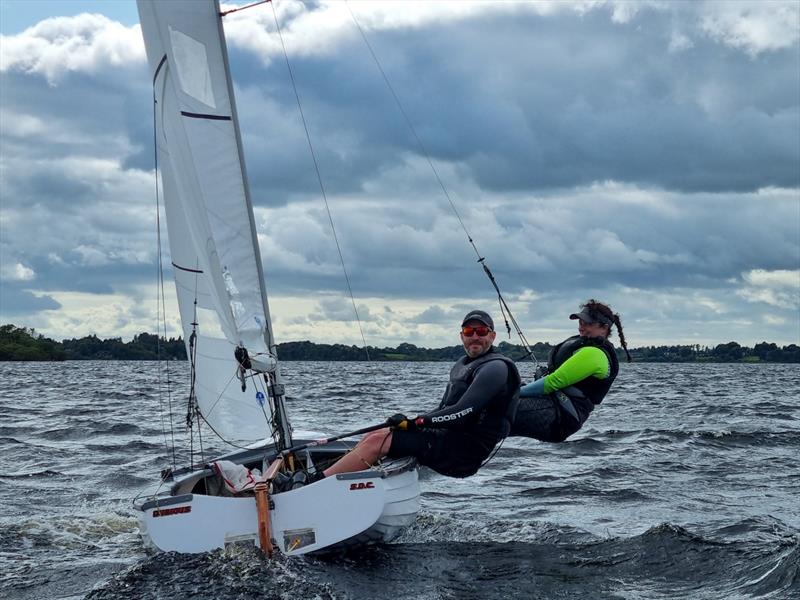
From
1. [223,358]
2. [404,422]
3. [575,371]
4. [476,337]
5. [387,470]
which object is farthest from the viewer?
[223,358]

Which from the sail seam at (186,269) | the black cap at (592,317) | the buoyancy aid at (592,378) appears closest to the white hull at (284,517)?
the buoyancy aid at (592,378)

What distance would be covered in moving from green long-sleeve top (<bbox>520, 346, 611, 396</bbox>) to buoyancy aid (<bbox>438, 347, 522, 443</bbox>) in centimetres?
50

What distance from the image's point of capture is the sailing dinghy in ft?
Answer: 22.1

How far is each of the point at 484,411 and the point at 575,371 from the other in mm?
972

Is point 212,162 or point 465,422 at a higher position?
point 212,162

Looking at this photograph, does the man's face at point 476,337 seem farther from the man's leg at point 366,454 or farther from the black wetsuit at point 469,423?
the man's leg at point 366,454

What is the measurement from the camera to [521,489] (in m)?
10.8

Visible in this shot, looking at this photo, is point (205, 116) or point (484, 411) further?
point (205, 116)

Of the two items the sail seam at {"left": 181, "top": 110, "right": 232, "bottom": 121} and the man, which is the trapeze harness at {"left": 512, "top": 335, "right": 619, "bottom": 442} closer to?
the man

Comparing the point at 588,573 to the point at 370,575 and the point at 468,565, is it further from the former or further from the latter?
the point at 370,575

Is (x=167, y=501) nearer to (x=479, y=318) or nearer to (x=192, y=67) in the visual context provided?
(x=479, y=318)

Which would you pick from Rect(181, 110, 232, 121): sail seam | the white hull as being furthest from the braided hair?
Rect(181, 110, 232, 121): sail seam

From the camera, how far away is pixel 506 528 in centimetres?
864

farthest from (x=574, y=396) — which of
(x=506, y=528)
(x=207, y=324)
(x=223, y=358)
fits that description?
(x=207, y=324)
